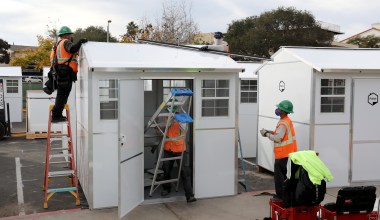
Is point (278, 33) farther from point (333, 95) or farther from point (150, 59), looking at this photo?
point (150, 59)

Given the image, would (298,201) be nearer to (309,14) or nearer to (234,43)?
(234,43)

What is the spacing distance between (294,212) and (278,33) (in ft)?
121

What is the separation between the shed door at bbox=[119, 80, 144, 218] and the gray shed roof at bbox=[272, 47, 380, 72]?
3.61 metres

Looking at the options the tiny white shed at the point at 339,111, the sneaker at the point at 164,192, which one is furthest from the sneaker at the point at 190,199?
the tiny white shed at the point at 339,111

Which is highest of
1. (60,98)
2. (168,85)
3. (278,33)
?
(278,33)

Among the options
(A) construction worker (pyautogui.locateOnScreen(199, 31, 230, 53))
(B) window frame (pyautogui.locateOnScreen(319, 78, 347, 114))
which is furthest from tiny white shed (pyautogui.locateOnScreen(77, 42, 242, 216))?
(B) window frame (pyautogui.locateOnScreen(319, 78, 347, 114))

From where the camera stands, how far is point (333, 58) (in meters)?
8.49

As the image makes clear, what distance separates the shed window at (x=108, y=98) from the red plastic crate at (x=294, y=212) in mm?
3074

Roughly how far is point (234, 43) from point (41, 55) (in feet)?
62.7

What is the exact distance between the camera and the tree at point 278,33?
3962cm

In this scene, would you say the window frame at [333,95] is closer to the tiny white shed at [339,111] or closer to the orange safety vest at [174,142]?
the tiny white shed at [339,111]

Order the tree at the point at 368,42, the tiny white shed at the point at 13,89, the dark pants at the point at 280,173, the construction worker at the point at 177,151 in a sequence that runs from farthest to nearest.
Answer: the tree at the point at 368,42
the tiny white shed at the point at 13,89
the construction worker at the point at 177,151
the dark pants at the point at 280,173

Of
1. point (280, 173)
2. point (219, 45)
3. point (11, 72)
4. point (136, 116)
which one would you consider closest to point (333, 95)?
point (280, 173)

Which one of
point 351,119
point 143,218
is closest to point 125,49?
point 143,218
